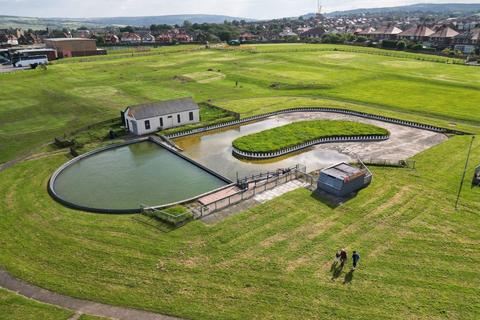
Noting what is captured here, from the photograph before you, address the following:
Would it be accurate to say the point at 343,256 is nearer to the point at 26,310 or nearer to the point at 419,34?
the point at 26,310

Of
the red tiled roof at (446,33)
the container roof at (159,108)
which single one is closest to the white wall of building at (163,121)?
the container roof at (159,108)

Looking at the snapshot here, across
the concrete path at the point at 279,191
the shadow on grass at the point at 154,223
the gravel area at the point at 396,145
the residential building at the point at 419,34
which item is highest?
the residential building at the point at 419,34

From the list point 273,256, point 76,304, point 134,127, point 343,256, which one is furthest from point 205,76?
point 76,304

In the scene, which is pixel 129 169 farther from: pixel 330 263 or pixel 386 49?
pixel 386 49

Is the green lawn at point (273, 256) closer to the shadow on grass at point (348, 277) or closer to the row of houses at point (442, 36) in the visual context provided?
the shadow on grass at point (348, 277)

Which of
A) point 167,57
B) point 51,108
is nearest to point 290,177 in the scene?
point 51,108

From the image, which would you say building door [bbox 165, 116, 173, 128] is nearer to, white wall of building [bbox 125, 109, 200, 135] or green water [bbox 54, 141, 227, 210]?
white wall of building [bbox 125, 109, 200, 135]
